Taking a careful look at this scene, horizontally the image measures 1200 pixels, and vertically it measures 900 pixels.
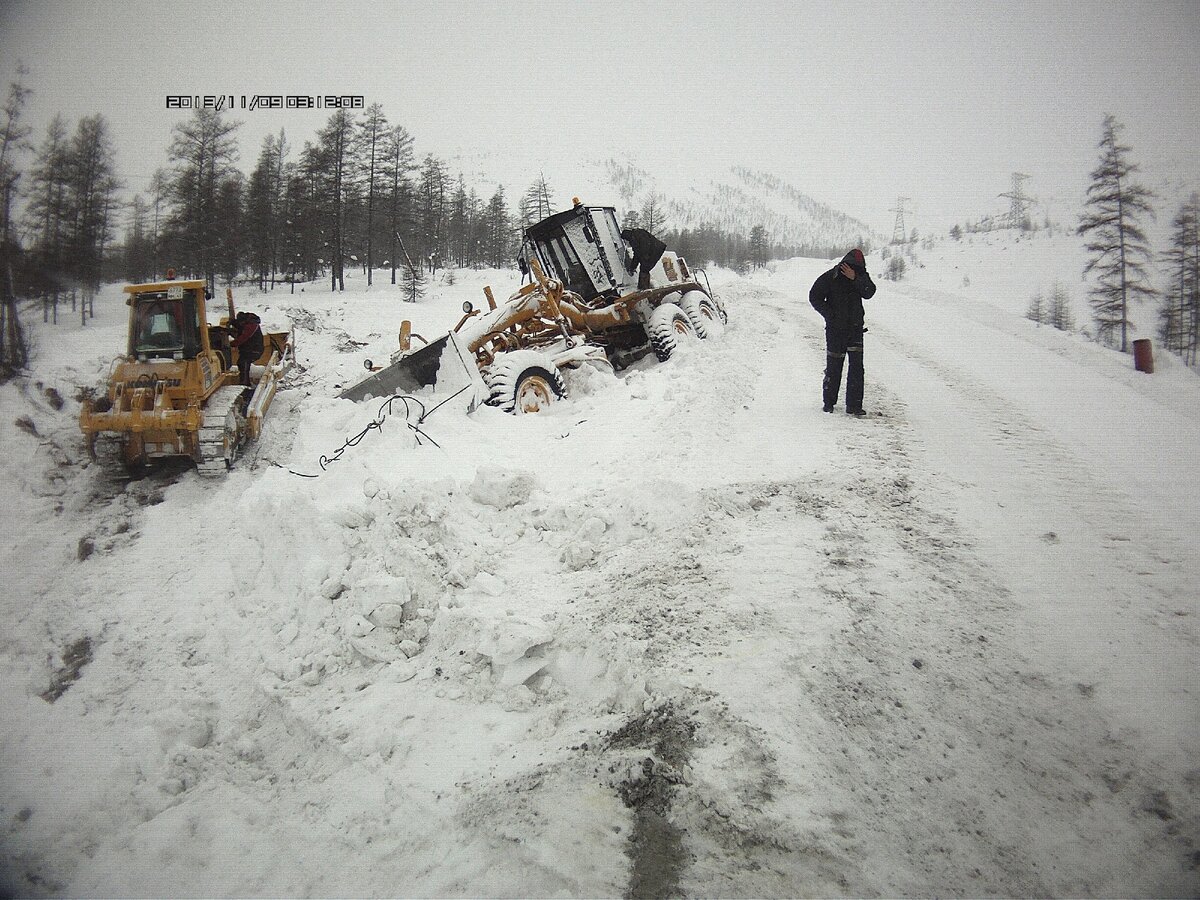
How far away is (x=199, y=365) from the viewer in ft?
24.5

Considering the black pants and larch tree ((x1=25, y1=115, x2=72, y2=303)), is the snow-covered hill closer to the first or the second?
the black pants

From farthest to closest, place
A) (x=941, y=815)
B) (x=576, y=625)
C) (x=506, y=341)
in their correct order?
1. (x=506, y=341)
2. (x=576, y=625)
3. (x=941, y=815)

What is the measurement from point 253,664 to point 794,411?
584 centimetres

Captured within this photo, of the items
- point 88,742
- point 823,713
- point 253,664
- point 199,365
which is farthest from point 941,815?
point 199,365

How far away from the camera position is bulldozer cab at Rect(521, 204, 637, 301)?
36.3 feet

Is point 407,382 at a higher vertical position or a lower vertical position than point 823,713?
higher

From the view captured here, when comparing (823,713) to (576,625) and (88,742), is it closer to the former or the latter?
(576,625)

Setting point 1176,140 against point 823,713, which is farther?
point 1176,140

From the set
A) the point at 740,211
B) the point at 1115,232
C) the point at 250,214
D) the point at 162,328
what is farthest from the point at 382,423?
the point at 740,211

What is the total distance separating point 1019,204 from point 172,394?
104 feet

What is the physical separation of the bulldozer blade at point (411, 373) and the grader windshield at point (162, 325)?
223 cm

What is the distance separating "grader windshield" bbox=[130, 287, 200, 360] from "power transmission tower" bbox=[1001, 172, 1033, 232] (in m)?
24.1

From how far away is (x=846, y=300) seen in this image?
21.5ft

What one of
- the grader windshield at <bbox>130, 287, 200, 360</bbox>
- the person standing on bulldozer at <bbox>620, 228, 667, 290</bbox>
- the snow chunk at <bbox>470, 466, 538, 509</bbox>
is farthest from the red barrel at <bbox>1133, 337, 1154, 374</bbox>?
the grader windshield at <bbox>130, 287, 200, 360</bbox>
